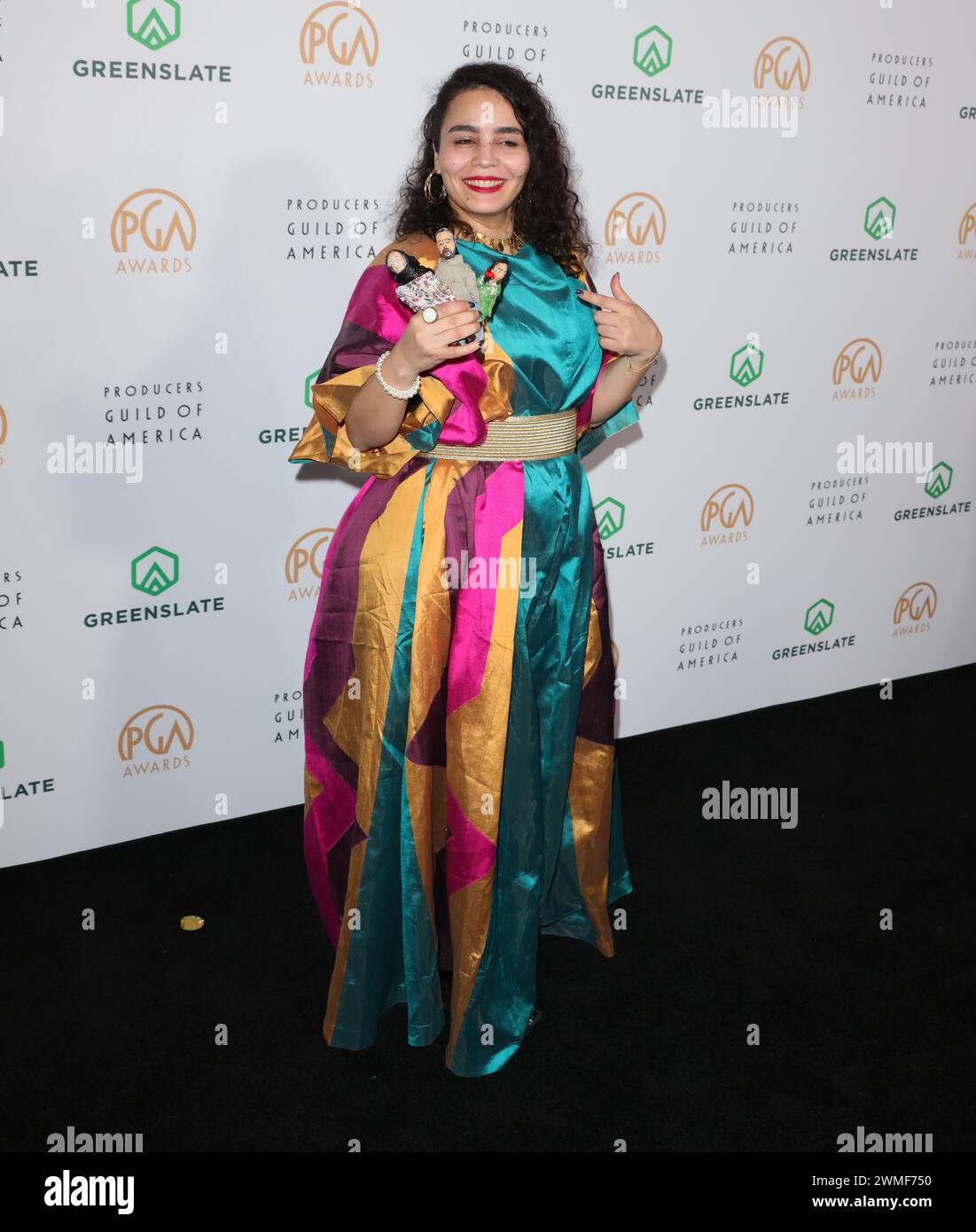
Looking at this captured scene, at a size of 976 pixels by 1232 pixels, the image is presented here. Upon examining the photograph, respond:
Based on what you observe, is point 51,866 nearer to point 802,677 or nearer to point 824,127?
point 802,677

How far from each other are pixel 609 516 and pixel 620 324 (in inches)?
46.7

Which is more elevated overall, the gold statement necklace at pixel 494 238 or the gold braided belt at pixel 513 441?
the gold statement necklace at pixel 494 238

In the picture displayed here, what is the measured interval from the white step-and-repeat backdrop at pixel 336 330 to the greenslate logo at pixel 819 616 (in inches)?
0.7

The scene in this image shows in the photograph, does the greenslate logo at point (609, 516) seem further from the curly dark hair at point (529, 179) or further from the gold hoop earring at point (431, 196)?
the gold hoop earring at point (431, 196)

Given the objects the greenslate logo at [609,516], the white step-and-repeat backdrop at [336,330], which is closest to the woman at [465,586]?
the white step-and-repeat backdrop at [336,330]

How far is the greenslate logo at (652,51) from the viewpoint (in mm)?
2658

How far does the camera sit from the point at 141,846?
2.75 m

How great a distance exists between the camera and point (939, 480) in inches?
140

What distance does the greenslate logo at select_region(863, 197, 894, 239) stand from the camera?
311 cm

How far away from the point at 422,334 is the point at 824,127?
1.93m

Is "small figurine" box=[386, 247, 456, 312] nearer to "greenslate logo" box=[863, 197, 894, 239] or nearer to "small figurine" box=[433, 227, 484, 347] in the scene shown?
"small figurine" box=[433, 227, 484, 347]

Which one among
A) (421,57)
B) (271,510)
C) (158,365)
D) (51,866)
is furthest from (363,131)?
(51,866)

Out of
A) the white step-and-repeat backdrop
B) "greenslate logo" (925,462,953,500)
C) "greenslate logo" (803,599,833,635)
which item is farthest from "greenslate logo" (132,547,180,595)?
"greenslate logo" (925,462,953,500)

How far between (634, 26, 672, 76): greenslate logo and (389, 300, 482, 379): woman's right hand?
4.68ft
